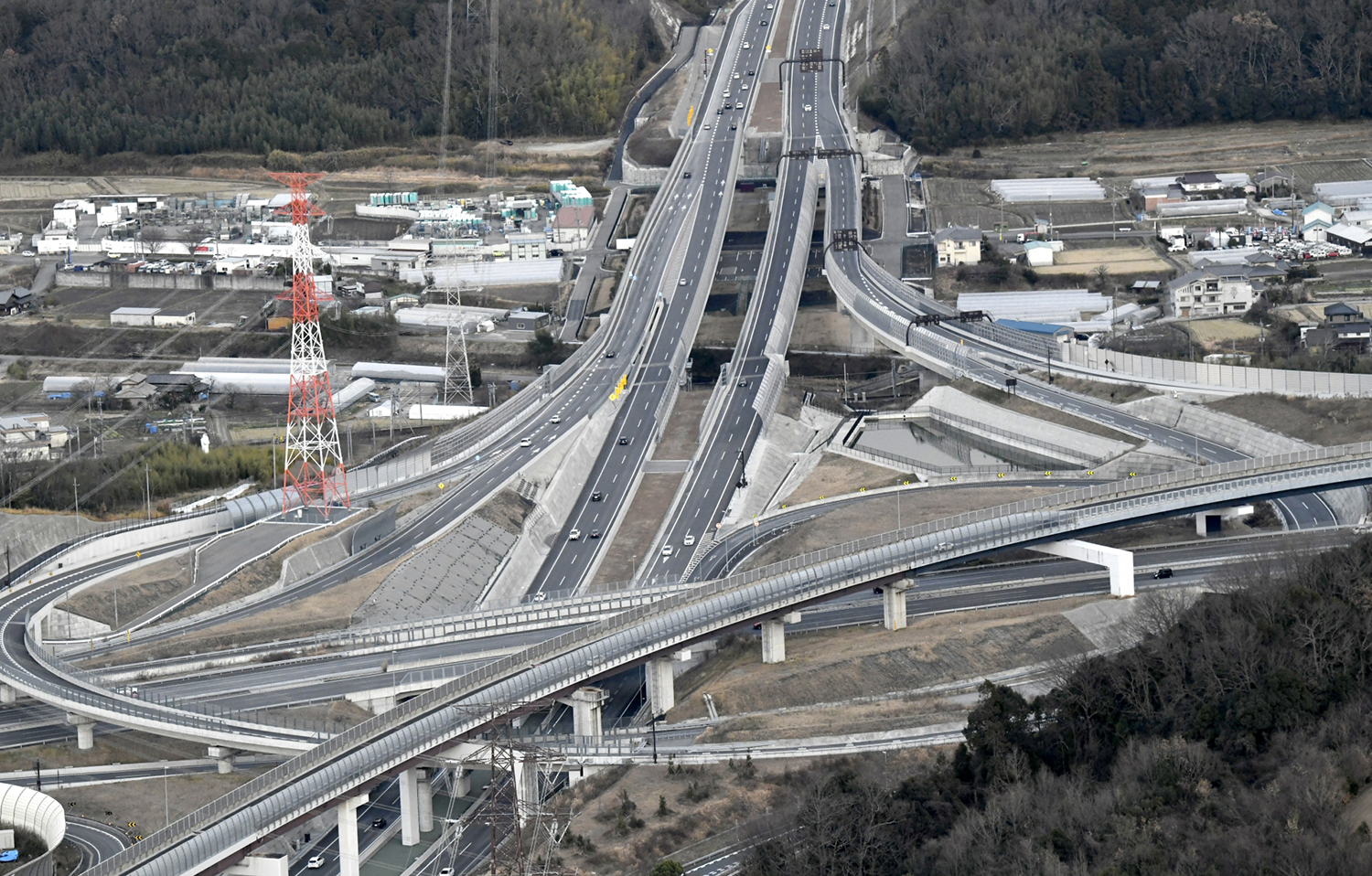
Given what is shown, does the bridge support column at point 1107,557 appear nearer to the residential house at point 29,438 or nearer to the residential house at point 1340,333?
the residential house at point 1340,333

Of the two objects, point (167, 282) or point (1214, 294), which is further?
point (167, 282)

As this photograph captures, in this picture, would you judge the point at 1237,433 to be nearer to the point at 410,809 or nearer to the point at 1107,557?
the point at 1107,557

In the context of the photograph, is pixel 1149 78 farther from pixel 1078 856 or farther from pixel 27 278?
pixel 1078 856

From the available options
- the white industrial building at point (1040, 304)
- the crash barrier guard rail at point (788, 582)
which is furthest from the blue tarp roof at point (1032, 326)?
the crash barrier guard rail at point (788, 582)

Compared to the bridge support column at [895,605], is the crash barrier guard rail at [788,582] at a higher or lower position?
higher

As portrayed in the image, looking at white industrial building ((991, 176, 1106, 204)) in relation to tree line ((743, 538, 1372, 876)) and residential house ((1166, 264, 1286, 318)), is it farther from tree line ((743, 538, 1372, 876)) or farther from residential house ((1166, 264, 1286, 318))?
tree line ((743, 538, 1372, 876))

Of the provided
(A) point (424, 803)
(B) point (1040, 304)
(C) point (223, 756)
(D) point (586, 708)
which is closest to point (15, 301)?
(B) point (1040, 304)
